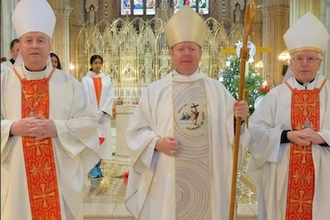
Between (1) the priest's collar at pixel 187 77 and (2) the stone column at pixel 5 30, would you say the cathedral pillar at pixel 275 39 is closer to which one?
(2) the stone column at pixel 5 30

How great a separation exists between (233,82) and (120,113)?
268cm

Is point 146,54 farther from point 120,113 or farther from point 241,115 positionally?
point 241,115

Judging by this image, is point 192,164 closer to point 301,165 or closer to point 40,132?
point 301,165

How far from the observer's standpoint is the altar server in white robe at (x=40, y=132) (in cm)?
290

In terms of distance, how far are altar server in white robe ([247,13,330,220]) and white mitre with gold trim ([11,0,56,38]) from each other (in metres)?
1.59

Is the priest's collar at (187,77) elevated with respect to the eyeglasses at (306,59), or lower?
lower

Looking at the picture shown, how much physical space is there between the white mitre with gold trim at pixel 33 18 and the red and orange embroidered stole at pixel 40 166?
0.99 ft

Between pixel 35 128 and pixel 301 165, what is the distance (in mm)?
1793

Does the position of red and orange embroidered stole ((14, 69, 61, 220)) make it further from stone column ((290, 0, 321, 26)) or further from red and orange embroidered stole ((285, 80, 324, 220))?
stone column ((290, 0, 321, 26))

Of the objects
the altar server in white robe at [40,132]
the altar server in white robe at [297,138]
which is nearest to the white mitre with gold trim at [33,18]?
the altar server in white robe at [40,132]

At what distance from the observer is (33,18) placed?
2979 millimetres

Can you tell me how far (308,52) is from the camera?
10.4 feet

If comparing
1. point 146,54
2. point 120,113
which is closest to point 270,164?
point 120,113

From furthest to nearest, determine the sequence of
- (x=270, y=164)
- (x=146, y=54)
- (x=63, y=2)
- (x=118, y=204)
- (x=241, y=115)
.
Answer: (x=63, y=2) < (x=146, y=54) < (x=118, y=204) < (x=270, y=164) < (x=241, y=115)
